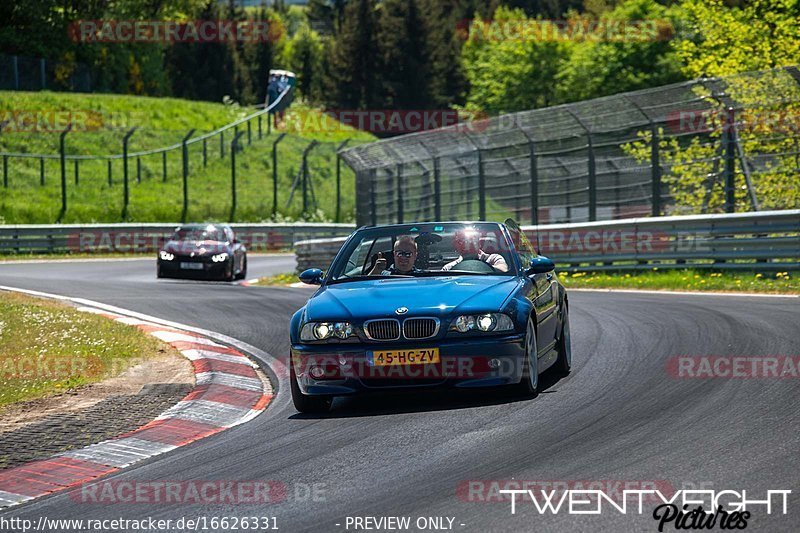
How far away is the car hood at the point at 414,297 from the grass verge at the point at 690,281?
9.81m

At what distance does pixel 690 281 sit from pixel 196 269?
38.0 ft

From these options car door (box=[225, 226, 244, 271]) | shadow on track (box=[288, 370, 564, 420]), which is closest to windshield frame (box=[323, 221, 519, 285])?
shadow on track (box=[288, 370, 564, 420])

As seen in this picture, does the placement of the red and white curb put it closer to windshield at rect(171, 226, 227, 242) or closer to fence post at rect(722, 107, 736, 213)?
fence post at rect(722, 107, 736, 213)

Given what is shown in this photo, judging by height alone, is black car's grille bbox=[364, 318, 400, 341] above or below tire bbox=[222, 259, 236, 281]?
above

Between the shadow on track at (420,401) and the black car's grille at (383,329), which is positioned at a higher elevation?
the black car's grille at (383,329)

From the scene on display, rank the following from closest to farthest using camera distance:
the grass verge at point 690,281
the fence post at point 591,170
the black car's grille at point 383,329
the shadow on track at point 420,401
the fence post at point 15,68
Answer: the black car's grille at point 383,329
the shadow on track at point 420,401
the grass verge at point 690,281
the fence post at point 591,170
the fence post at point 15,68

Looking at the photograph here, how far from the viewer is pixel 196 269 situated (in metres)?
27.5

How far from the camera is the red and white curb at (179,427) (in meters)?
7.29

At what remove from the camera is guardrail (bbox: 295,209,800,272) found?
19266 millimetres

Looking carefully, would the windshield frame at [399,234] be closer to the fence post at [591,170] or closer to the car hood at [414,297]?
the car hood at [414,297]

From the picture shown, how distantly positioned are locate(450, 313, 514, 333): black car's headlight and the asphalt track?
536 millimetres

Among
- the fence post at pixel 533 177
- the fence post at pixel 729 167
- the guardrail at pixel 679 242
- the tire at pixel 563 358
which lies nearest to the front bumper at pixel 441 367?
the tire at pixel 563 358

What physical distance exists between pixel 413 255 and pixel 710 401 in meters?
2.66

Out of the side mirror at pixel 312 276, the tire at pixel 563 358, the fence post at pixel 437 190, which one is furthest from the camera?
the fence post at pixel 437 190
